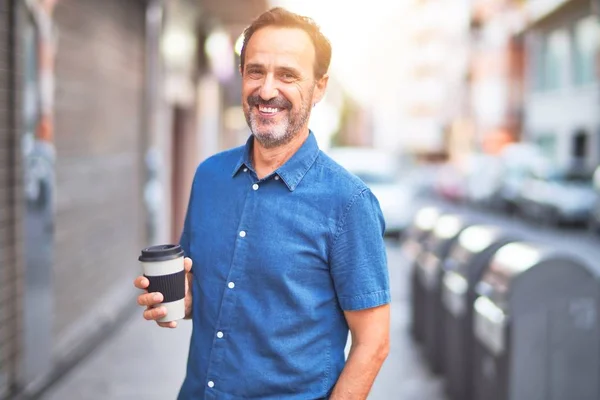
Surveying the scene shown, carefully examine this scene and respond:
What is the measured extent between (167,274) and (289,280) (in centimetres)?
33

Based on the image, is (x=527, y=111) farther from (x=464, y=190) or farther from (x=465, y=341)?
(x=465, y=341)

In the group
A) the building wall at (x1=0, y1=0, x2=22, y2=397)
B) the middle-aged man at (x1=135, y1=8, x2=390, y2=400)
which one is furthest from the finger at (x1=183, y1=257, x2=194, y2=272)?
the building wall at (x1=0, y1=0, x2=22, y2=397)

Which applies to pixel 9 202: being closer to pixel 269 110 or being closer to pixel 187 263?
pixel 187 263

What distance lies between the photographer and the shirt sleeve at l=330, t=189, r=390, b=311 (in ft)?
6.87

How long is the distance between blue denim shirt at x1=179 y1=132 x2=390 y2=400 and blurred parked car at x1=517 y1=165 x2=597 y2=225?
60.2 ft

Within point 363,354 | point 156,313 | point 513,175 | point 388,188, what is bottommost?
point 513,175

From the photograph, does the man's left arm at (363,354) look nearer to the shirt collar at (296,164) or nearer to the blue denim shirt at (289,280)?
the blue denim shirt at (289,280)

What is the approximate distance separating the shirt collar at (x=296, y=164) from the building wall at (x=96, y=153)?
417 cm

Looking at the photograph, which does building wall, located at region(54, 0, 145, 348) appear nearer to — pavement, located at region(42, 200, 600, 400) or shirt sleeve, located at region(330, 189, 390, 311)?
pavement, located at region(42, 200, 600, 400)

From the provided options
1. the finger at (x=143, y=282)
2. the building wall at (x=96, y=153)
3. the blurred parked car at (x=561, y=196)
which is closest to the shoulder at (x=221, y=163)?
the finger at (x=143, y=282)

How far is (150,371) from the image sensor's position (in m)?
6.03

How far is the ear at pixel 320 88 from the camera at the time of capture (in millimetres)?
2277

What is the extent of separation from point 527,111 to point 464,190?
10927 mm

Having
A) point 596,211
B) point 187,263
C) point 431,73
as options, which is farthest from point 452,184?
point 431,73
